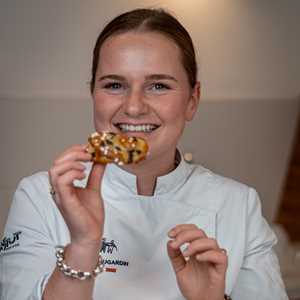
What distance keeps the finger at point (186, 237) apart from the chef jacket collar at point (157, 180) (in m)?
0.24

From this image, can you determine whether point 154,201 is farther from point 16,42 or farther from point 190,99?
point 16,42

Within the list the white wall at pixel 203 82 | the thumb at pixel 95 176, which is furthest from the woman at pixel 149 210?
the white wall at pixel 203 82

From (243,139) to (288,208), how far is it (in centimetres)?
51

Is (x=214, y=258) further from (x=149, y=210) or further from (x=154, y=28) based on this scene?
(x=154, y=28)

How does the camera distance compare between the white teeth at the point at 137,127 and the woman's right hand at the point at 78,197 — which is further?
A: the white teeth at the point at 137,127

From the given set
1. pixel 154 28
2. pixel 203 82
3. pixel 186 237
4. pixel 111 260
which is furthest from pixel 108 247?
pixel 203 82

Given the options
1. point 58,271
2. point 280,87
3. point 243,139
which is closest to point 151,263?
point 58,271

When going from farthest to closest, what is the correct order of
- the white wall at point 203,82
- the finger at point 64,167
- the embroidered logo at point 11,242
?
the white wall at point 203,82 < the embroidered logo at point 11,242 < the finger at point 64,167

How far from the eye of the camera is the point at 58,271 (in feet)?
2.27

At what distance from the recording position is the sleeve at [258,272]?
0.90 meters

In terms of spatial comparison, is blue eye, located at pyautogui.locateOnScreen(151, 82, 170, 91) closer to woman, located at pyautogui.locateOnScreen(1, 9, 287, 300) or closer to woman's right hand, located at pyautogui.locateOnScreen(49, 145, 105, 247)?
woman, located at pyautogui.locateOnScreen(1, 9, 287, 300)

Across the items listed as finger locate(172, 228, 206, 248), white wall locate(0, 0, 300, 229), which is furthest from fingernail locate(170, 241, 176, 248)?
white wall locate(0, 0, 300, 229)

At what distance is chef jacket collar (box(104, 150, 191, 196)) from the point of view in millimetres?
913

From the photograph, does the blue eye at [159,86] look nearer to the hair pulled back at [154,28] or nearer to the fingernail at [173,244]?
the hair pulled back at [154,28]
